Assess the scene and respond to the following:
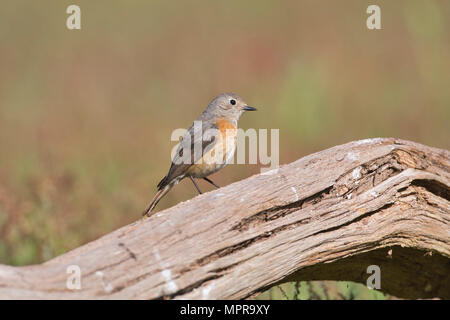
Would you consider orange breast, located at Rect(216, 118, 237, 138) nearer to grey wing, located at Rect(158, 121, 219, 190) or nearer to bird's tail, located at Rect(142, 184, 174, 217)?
grey wing, located at Rect(158, 121, 219, 190)

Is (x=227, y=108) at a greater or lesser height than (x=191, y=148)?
greater

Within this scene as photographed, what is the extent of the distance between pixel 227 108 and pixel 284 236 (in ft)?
8.61

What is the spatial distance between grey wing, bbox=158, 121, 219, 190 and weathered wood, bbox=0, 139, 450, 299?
1.31m

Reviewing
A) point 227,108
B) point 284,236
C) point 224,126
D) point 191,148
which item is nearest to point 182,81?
point 227,108

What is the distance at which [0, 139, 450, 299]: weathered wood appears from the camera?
389 centimetres

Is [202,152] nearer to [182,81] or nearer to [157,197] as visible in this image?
[157,197]

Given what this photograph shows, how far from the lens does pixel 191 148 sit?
600 centimetres

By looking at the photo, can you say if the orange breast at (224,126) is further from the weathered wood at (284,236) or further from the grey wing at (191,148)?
the weathered wood at (284,236)

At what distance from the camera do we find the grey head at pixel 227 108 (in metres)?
6.62

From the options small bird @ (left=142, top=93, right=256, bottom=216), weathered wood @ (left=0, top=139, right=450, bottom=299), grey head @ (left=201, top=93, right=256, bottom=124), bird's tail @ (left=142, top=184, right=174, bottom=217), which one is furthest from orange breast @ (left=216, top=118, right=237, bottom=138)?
weathered wood @ (left=0, top=139, right=450, bottom=299)

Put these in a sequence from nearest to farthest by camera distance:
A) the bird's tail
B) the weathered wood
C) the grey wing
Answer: the weathered wood, the bird's tail, the grey wing

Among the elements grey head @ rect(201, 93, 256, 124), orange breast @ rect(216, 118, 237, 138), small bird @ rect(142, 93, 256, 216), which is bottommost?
small bird @ rect(142, 93, 256, 216)

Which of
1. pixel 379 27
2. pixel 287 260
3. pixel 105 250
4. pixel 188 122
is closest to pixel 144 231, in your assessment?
pixel 105 250

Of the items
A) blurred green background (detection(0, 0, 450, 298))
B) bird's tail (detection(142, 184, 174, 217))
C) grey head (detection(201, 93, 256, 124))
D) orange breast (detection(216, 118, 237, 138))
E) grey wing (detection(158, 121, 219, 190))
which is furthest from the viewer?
blurred green background (detection(0, 0, 450, 298))
